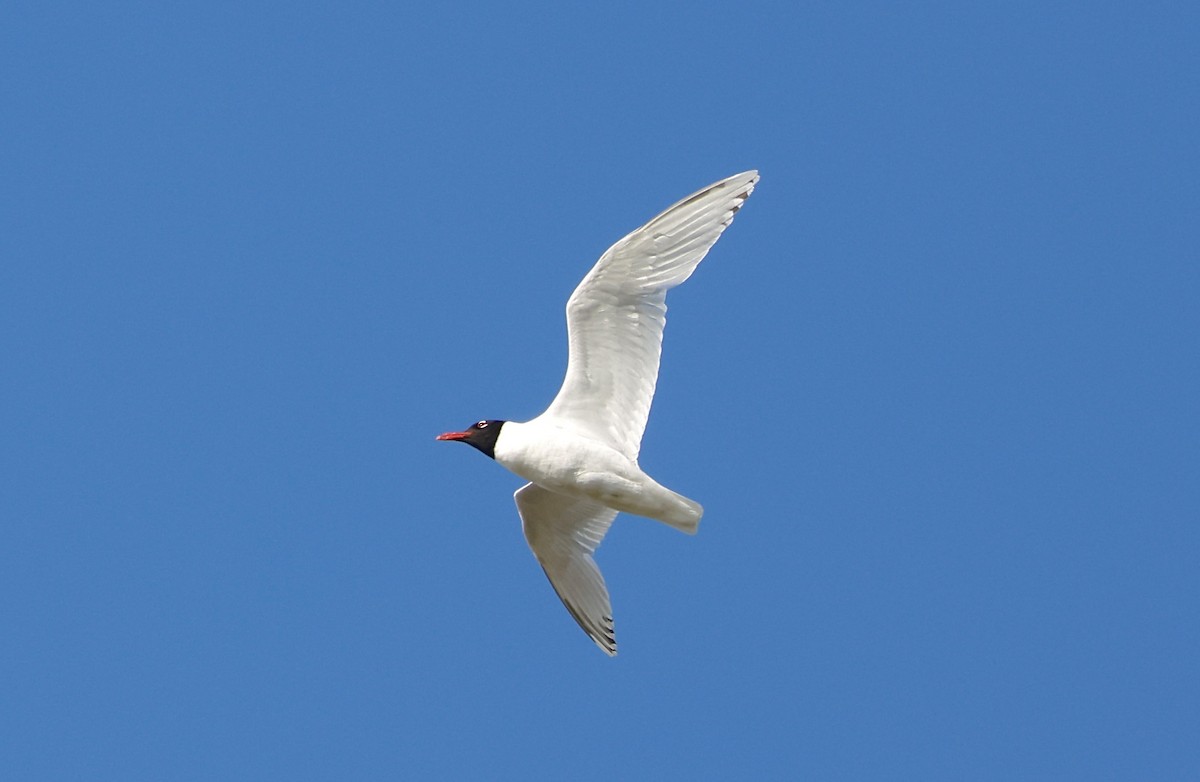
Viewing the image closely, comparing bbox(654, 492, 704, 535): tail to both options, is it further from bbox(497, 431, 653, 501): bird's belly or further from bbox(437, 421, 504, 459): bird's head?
bbox(437, 421, 504, 459): bird's head

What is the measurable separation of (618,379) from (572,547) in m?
1.62

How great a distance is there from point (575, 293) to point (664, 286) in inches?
25.6

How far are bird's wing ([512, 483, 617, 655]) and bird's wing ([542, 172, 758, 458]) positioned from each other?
0.97 meters

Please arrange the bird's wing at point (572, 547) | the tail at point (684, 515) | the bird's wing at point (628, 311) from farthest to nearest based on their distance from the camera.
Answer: the bird's wing at point (572, 547)
the bird's wing at point (628, 311)
the tail at point (684, 515)

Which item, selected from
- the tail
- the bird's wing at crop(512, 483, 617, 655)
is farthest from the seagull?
the bird's wing at crop(512, 483, 617, 655)

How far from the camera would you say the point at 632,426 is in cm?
1391

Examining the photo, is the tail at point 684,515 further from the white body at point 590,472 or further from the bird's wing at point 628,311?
the bird's wing at point 628,311

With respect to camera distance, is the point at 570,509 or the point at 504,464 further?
the point at 570,509

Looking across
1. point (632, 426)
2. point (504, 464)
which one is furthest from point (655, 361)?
point (504, 464)

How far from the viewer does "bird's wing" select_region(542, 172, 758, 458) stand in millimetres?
13492

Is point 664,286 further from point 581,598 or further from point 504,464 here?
point 581,598

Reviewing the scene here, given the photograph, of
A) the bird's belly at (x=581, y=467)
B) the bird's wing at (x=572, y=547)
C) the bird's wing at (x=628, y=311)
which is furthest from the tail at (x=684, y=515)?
the bird's wing at (x=572, y=547)

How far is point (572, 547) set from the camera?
48.2ft

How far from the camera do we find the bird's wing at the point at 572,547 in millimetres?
14539
